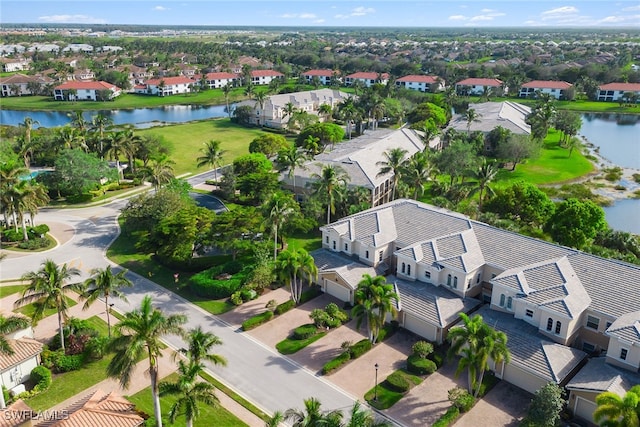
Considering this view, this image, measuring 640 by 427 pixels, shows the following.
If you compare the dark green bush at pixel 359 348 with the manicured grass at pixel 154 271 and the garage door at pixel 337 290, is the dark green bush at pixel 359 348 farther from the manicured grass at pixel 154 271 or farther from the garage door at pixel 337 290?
the manicured grass at pixel 154 271

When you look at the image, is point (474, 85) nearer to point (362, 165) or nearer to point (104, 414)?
point (362, 165)

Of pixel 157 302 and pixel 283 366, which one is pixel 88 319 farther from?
pixel 283 366

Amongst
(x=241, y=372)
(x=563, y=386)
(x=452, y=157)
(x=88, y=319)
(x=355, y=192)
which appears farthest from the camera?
(x=452, y=157)

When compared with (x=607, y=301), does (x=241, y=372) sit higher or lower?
lower

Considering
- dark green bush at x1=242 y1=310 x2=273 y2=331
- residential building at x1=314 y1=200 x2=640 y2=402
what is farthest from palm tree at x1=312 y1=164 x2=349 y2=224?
dark green bush at x1=242 y1=310 x2=273 y2=331

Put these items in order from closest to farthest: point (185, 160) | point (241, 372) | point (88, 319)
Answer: point (241, 372)
point (88, 319)
point (185, 160)

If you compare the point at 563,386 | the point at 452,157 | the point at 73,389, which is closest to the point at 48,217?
the point at 73,389

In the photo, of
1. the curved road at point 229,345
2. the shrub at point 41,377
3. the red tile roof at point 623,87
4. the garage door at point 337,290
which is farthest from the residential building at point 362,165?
the red tile roof at point 623,87
